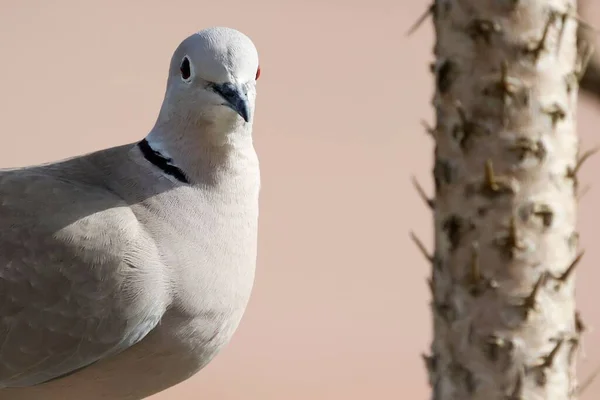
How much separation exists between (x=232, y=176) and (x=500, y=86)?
1.16 meters

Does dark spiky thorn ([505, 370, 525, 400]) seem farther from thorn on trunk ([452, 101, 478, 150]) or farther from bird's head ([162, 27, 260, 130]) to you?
bird's head ([162, 27, 260, 130])

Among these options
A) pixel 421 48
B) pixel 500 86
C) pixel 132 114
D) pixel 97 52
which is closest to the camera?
pixel 500 86

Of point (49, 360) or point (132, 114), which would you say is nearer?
point (49, 360)

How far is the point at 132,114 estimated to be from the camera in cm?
985

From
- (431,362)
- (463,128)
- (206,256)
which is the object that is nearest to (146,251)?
(206,256)

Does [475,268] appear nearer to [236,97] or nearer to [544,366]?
[544,366]

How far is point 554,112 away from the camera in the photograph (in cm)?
202

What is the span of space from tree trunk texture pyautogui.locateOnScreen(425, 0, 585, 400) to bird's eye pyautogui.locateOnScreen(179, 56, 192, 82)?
1031 millimetres

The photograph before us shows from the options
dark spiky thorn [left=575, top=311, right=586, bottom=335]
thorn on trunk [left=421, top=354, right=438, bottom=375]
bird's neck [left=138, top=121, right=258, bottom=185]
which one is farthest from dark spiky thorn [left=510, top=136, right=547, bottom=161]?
bird's neck [left=138, top=121, right=258, bottom=185]

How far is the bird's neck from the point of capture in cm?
294

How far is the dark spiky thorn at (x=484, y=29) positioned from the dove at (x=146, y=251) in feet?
2.72

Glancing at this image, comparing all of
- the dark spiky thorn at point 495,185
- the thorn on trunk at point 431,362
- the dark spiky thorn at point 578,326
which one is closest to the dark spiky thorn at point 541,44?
the dark spiky thorn at point 495,185

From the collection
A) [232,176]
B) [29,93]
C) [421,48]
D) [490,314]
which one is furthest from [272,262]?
[490,314]

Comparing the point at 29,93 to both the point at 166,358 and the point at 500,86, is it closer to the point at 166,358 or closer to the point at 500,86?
the point at 166,358
